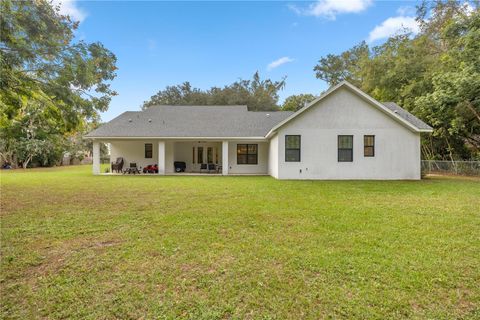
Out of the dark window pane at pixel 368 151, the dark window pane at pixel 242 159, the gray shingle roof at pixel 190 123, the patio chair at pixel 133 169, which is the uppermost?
the gray shingle roof at pixel 190 123

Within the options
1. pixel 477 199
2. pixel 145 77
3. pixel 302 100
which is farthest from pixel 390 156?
pixel 302 100

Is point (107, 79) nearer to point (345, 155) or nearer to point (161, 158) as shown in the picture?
point (161, 158)

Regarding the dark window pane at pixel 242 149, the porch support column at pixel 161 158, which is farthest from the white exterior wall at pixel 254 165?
the porch support column at pixel 161 158

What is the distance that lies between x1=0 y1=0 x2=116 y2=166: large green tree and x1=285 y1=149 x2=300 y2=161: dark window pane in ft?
29.8

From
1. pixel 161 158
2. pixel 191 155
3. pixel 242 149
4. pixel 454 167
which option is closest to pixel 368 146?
pixel 242 149

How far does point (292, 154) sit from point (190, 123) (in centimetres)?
840

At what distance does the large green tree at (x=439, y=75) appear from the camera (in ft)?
48.3

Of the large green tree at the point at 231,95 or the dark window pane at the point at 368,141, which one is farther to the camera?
the large green tree at the point at 231,95

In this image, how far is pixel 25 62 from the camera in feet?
26.9

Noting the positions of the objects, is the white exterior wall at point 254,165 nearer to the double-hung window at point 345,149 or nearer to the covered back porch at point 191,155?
the covered back porch at point 191,155

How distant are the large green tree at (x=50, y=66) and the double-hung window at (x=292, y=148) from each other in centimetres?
900

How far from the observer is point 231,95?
126ft

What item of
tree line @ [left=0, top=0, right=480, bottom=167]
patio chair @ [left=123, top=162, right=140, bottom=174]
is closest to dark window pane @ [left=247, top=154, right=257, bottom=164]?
patio chair @ [left=123, top=162, right=140, bottom=174]

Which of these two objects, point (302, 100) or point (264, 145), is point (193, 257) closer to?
point (264, 145)
